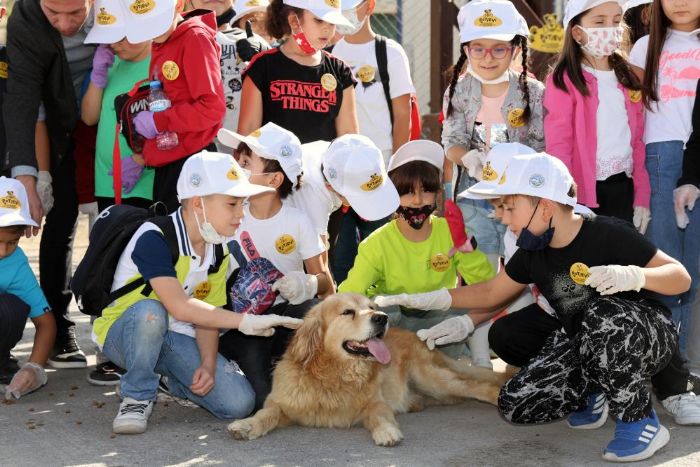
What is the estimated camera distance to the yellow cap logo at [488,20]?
5387 mm

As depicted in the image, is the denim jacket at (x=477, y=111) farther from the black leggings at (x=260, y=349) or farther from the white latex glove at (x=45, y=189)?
the white latex glove at (x=45, y=189)

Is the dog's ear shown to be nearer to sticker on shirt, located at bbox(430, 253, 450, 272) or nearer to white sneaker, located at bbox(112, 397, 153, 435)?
white sneaker, located at bbox(112, 397, 153, 435)

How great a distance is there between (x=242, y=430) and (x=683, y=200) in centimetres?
249

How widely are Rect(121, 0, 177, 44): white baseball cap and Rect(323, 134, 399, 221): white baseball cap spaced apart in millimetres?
1118

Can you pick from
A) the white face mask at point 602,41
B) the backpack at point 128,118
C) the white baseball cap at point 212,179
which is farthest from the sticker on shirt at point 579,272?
the backpack at point 128,118

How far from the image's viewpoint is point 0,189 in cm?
525

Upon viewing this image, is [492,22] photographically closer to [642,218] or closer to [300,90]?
[300,90]

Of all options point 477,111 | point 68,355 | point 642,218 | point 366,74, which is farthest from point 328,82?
point 68,355

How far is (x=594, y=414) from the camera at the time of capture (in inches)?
184

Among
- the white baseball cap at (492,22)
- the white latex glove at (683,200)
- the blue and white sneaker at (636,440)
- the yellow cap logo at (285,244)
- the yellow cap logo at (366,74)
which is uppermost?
the white baseball cap at (492,22)

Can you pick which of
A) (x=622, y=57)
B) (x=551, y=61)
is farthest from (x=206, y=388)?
(x=551, y=61)

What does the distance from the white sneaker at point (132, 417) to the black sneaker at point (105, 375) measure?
0.74 metres

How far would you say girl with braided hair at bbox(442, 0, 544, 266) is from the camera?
5395 millimetres

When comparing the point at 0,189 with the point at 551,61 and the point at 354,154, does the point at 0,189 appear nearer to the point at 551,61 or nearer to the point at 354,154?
the point at 354,154
